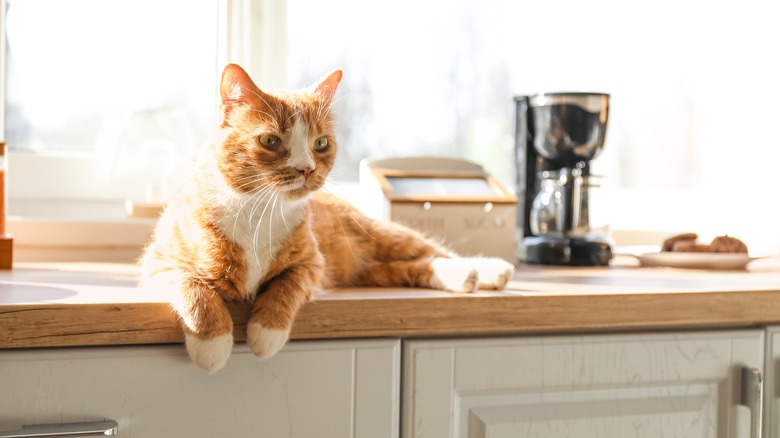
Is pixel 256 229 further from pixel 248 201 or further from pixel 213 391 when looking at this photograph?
pixel 213 391

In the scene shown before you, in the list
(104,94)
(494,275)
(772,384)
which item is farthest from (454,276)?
(104,94)

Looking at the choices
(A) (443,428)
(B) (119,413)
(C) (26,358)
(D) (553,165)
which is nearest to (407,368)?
(A) (443,428)

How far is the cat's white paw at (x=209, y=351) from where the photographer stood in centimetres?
95

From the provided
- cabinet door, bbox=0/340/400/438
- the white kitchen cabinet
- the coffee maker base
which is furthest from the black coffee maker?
cabinet door, bbox=0/340/400/438

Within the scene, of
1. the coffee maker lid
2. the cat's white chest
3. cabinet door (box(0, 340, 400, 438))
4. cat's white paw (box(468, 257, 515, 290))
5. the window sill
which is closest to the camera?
cabinet door (box(0, 340, 400, 438))

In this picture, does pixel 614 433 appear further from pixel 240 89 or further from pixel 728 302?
pixel 240 89

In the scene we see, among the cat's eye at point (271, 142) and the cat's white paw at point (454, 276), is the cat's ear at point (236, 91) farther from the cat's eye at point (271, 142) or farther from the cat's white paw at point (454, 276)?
the cat's white paw at point (454, 276)

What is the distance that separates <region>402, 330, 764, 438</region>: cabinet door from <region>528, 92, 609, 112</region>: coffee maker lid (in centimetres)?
63

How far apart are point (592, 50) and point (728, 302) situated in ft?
3.85

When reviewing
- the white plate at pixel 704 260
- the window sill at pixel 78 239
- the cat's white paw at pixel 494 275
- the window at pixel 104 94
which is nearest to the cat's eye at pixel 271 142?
the cat's white paw at pixel 494 275

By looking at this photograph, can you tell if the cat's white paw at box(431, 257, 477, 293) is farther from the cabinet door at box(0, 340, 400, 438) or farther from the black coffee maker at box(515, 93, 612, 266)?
the black coffee maker at box(515, 93, 612, 266)

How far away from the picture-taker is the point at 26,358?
946 mm

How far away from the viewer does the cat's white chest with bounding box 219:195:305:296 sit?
107 cm

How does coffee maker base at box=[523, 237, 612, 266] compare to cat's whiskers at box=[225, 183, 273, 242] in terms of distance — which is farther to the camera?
coffee maker base at box=[523, 237, 612, 266]
